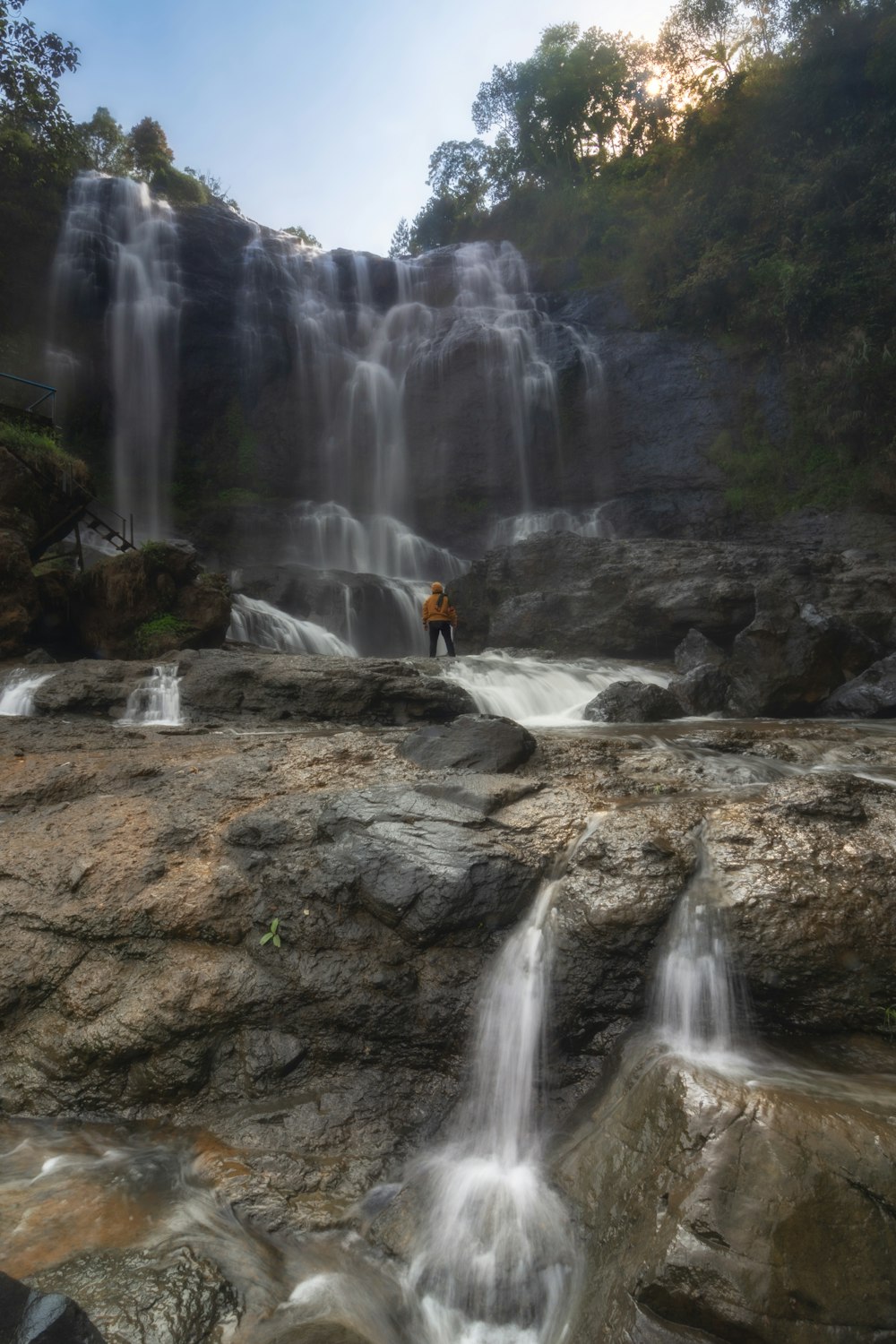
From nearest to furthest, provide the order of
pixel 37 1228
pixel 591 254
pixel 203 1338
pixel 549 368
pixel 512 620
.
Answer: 1. pixel 203 1338
2. pixel 37 1228
3. pixel 512 620
4. pixel 549 368
5. pixel 591 254

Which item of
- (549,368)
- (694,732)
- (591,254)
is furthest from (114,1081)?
(591,254)

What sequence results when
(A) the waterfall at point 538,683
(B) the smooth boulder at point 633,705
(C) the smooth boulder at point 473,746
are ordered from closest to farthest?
(C) the smooth boulder at point 473,746 → (B) the smooth boulder at point 633,705 → (A) the waterfall at point 538,683

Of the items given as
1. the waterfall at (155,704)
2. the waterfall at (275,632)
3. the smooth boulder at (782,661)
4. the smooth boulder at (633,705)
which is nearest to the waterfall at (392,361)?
the waterfall at (275,632)

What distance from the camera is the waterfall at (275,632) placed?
1570 centimetres

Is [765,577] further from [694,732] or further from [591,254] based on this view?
[591,254]

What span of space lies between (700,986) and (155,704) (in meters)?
7.06

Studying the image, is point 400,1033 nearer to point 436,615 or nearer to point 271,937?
point 271,937

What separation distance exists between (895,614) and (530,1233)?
40.8ft

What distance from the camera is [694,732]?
737cm

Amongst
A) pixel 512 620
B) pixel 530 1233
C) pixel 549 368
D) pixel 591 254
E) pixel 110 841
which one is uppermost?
pixel 591 254

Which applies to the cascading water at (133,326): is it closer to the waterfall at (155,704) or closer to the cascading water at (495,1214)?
the waterfall at (155,704)

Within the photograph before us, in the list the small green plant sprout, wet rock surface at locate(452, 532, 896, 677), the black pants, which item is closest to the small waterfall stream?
the small green plant sprout

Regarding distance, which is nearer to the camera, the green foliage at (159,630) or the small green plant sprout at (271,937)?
the small green plant sprout at (271,937)

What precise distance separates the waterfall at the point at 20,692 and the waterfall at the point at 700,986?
7.78m
